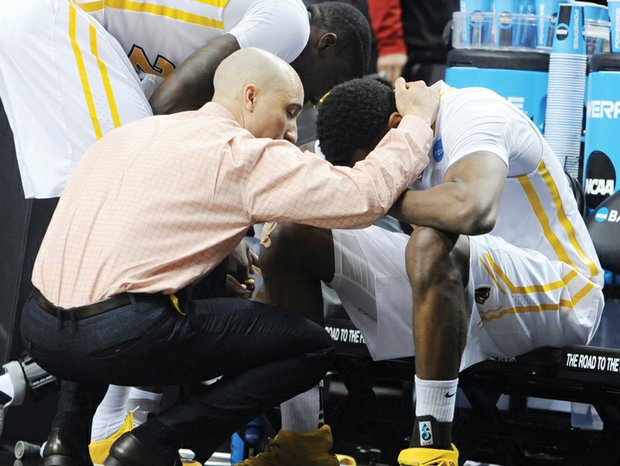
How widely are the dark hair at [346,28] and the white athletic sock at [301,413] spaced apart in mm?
1039

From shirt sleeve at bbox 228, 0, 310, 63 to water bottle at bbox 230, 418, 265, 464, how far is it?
3.84 ft

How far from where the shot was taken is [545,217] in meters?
3.45

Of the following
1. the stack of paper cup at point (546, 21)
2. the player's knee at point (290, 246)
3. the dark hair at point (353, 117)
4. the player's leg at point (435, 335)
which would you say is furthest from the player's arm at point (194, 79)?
the stack of paper cup at point (546, 21)

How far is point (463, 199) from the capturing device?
2.91 meters

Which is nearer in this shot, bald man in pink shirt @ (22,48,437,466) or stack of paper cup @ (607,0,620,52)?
bald man in pink shirt @ (22,48,437,466)

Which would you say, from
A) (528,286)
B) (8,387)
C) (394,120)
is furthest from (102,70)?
(528,286)

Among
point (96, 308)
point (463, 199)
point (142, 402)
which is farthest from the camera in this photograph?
point (142, 402)

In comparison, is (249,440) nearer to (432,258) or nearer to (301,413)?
(301,413)

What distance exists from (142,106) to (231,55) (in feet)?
1.41

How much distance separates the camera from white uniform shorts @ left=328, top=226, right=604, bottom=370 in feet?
10.9

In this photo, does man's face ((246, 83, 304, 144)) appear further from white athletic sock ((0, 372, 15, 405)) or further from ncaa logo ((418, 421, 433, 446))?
white athletic sock ((0, 372, 15, 405))

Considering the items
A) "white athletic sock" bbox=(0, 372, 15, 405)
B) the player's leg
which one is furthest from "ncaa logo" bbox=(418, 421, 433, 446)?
"white athletic sock" bbox=(0, 372, 15, 405)

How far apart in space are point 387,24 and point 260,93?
2.62 m

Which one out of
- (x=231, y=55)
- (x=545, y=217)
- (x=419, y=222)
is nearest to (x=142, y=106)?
(x=231, y=55)
